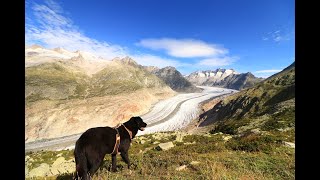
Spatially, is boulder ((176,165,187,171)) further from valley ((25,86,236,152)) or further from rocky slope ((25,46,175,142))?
rocky slope ((25,46,175,142))

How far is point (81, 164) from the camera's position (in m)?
8.20

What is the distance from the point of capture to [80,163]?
8203 mm

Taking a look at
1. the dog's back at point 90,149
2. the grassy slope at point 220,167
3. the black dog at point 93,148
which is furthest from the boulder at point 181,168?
the dog's back at point 90,149

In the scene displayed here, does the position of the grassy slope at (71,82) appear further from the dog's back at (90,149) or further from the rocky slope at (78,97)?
the dog's back at (90,149)

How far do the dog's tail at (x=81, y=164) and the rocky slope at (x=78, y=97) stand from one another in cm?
8490

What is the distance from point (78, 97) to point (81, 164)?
131m

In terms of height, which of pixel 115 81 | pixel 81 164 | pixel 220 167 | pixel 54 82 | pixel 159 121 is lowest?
pixel 159 121

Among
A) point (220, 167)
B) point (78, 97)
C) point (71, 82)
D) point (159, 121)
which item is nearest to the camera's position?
point (220, 167)

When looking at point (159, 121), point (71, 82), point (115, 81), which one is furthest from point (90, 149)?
point (115, 81)

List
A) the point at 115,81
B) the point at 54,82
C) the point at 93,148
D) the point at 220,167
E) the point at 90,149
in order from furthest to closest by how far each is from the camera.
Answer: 1. the point at 115,81
2. the point at 54,82
3. the point at 220,167
4. the point at 93,148
5. the point at 90,149

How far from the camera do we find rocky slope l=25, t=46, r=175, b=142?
3622 inches

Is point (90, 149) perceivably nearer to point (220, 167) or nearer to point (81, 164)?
point (81, 164)
